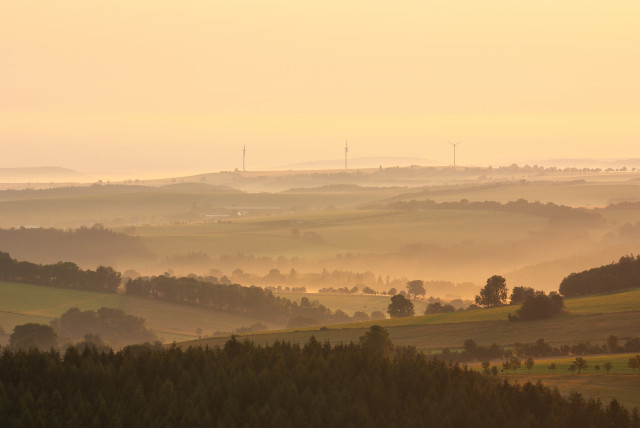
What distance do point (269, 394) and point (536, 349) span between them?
2203 inches

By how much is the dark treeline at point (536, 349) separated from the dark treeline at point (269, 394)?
2988cm

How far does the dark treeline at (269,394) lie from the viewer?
85250 millimetres

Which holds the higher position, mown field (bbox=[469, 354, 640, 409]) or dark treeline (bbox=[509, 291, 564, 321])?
dark treeline (bbox=[509, 291, 564, 321])

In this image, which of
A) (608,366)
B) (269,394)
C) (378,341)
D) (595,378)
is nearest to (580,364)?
(608,366)

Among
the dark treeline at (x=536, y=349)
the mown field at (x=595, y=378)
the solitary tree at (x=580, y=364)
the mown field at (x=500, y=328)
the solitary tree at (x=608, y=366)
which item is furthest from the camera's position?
the mown field at (x=500, y=328)

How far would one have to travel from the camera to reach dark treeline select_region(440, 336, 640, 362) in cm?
13525

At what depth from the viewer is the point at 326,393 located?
9662 centimetres

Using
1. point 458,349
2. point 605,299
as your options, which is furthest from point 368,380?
point 605,299

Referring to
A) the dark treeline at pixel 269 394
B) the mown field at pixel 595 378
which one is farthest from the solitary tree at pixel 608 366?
the dark treeline at pixel 269 394

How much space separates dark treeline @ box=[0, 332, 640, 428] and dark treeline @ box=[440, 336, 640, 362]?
98.0ft

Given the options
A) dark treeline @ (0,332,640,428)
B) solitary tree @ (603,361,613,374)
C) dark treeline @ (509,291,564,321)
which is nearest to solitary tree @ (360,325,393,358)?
dark treeline @ (0,332,640,428)

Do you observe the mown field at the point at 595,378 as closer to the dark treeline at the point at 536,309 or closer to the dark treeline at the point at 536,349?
the dark treeline at the point at 536,349

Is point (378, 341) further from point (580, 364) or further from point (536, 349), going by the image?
point (580, 364)

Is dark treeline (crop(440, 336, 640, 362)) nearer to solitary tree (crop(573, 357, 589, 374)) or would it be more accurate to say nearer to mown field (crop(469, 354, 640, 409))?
mown field (crop(469, 354, 640, 409))
